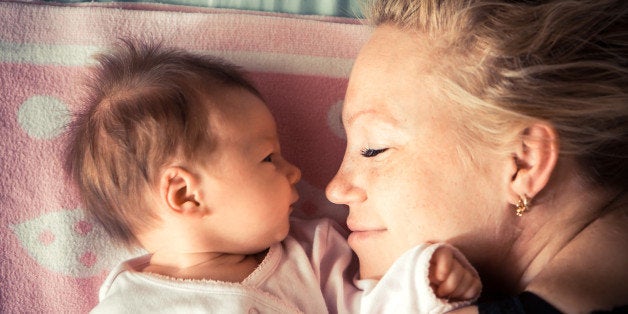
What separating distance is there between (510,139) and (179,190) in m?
0.70

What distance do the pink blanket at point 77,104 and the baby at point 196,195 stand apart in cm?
12

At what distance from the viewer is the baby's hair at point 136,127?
1.26 meters

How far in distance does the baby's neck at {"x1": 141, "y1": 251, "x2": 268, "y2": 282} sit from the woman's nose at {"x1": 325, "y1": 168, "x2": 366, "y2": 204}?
0.29 metres

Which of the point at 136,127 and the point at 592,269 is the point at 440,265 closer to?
the point at 592,269

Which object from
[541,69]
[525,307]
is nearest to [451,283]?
[525,307]

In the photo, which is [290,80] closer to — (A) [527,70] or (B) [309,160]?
(B) [309,160]

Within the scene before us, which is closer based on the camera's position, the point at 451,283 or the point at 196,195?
the point at 451,283

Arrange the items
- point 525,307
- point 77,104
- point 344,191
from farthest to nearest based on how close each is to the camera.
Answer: point 77,104 → point 344,191 → point 525,307

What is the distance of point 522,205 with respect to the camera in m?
1.14

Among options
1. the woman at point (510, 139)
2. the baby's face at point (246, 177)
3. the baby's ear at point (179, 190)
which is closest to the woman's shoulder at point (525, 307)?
the woman at point (510, 139)

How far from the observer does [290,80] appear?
158 centimetres

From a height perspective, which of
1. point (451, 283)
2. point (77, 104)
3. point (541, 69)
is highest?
point (541, 69)

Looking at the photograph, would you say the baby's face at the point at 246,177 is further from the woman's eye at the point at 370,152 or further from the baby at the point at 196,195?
the woman's eye at the point at 370,152

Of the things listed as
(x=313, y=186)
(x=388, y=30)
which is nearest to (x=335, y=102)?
(x=313, y=186)
